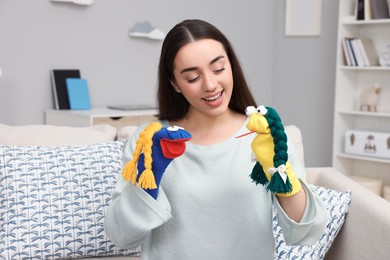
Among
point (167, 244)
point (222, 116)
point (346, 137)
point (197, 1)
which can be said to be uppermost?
point (197, 1)

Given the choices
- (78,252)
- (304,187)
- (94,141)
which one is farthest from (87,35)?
(304,187)

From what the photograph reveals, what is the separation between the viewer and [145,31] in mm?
3916

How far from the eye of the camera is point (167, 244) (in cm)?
136

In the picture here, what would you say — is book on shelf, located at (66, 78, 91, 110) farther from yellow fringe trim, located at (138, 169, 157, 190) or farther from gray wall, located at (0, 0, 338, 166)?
yellow fringe trim, located at (138, 169, 157, 190)

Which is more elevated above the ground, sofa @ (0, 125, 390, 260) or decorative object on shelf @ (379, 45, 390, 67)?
decorative object on shelf @ (379, 45, 390, 67)

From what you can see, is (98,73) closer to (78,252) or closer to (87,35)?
(87,35)

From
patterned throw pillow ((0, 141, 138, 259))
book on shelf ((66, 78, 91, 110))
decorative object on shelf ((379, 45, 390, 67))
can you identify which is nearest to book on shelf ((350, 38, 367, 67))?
decorative object on shelf ((379, 45, 390, 67))

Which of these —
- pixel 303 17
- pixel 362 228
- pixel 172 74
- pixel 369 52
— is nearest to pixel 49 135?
pixel 172 74

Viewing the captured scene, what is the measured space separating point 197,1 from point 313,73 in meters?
1.10

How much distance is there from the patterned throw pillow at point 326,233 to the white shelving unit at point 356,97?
7.11 ft

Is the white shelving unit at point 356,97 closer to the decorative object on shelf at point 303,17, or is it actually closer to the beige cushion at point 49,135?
the decorative object on shelf at point 303,17

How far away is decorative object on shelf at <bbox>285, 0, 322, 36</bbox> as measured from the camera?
4488 mm

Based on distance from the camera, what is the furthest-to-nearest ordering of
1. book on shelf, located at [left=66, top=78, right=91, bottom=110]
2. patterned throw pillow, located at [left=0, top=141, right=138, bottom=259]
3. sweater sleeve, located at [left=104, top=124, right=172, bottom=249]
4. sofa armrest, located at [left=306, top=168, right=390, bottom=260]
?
1. book on shelf, located at [left=66, top=78, right=91, bottom=110]
2. patterned throw pillow, located at [left=0, top=141, right=138, bottom=259]
3. sofa armrest, located at [left=306, top=168, right=390, bottom=260]
4. sweater sleeve, located at [left=104, top=124, right=172, bottom=249]

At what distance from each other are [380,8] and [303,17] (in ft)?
2.81
